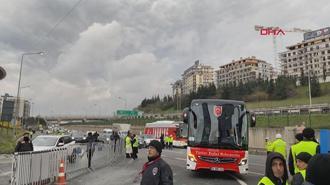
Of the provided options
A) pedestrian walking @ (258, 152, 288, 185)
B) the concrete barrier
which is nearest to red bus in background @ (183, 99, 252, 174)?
pedestrian walking @ (258, 152, 288, 185)

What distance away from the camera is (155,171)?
5250mm

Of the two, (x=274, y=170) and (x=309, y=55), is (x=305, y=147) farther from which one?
(x=309, y=55)

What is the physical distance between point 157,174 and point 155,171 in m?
0.05

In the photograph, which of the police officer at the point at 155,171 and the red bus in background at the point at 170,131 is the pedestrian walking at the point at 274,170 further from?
the red bus in background at the point at 170,131

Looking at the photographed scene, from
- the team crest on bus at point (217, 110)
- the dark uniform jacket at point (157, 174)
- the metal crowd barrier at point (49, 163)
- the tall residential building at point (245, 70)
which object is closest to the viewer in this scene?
the dark uniform jacket at point (157, 174)

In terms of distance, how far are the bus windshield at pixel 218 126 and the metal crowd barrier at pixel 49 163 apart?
4899mm

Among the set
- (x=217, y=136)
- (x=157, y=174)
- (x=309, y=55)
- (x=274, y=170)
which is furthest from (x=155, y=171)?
(x=309, y=55)

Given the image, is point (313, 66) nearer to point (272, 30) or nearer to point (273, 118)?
point (272, 30)

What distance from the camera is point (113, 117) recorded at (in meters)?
150

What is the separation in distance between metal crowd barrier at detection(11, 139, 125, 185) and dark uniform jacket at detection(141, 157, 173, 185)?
6.09 meters

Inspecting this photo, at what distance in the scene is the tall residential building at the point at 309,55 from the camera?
14300 cm

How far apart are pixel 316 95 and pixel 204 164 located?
8990cm

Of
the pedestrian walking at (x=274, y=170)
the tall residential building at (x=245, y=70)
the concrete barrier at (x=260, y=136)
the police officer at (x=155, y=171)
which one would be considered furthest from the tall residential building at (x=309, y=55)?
the pedestrian walking at (x=274, y=170)

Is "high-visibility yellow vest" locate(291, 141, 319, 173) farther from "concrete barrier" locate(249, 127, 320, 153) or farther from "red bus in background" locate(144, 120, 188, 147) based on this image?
"red bus in background" locate(144, 120, 188, 147)
